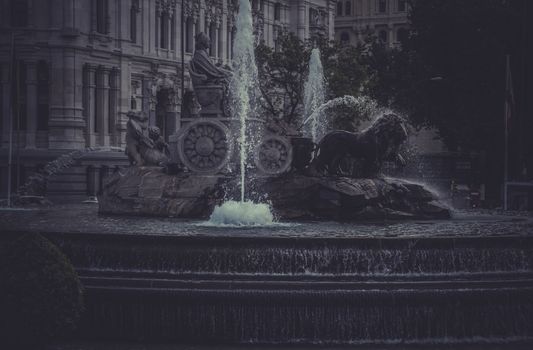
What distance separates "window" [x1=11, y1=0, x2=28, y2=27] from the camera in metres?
55.6

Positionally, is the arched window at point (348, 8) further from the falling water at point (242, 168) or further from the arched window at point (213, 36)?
the falling water at point (242, 168)

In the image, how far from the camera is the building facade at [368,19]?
113312 mm

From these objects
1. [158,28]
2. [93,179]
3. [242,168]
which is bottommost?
[93,179]

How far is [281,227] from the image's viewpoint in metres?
23.3

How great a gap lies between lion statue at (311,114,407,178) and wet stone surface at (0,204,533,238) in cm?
173

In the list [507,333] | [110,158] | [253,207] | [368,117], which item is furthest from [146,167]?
[368,117]

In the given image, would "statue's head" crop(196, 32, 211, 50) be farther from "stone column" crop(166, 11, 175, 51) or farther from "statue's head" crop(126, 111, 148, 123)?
"stone column" crop(166, 11, 175, 51)

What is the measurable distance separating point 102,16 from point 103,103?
5045 mm

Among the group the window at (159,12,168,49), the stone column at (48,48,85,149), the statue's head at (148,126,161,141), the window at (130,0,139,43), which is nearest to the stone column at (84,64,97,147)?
the stone column at (48,48,85,149)

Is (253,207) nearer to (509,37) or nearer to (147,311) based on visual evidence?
(147,311)

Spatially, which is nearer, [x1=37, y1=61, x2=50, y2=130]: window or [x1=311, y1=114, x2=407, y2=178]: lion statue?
[x1=311, y1=114, x2=407, y2=178]: lion statue

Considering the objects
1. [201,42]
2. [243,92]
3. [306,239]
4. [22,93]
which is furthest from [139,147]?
[22,93]

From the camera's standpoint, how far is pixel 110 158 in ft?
182

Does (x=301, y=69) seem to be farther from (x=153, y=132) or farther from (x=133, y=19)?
(x=153, y=132)
